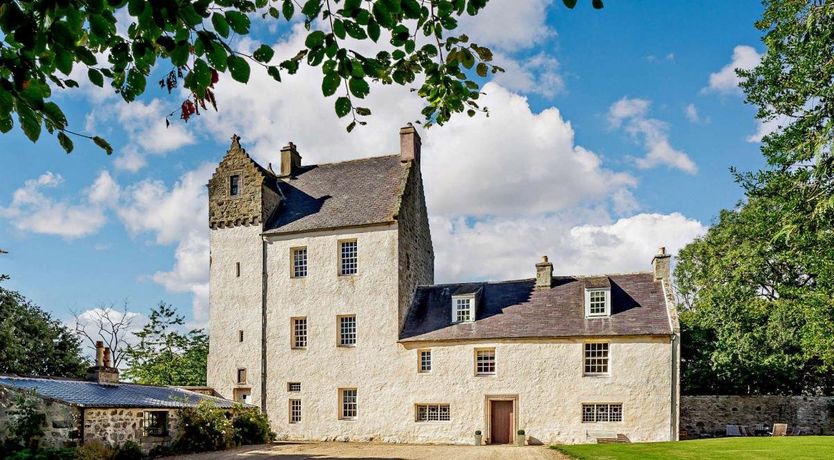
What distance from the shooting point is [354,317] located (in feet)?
91.6

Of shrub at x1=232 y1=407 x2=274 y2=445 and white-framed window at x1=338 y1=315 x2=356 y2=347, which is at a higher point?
white-framed window at x1=338 y1=315 x2=356 y2=347

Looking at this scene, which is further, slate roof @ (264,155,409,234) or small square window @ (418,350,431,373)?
slate roof @ (264,155,409,234)

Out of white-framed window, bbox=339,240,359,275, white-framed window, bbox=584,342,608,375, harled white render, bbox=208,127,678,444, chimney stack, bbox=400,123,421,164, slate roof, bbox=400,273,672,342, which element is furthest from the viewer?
chimney stack, bbox=400,123,421,164

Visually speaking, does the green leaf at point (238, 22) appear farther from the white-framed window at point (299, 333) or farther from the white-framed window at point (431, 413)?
the white-framed window at point (299, 333)

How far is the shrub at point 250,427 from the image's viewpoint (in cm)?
2505

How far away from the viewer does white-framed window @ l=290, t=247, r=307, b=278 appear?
94.8 feet

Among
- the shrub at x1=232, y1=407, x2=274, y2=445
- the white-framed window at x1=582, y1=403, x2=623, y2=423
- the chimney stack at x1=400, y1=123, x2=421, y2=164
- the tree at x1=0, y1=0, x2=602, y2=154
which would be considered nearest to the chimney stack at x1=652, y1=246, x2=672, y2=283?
the white-framed window at x1=582, y1=403, x2=623, y2=423

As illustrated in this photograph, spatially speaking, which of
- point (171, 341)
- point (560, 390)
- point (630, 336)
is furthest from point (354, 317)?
point (171, 341)

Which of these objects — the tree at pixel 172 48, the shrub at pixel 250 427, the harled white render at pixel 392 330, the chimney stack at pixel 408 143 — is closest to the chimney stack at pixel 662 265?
the harled white render at pixel 392 330

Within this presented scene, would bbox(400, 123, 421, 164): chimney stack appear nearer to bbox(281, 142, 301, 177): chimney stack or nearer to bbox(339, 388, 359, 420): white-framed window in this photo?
bbox(281, 142, 301, 177): chimney stack

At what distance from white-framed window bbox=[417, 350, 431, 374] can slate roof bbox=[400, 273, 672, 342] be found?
0.62 metres

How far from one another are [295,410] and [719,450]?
55.3ft

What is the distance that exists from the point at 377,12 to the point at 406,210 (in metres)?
24.6

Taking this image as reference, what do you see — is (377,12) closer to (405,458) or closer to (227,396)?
(405,458)
